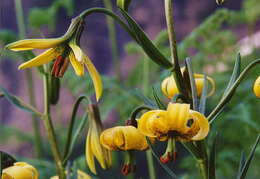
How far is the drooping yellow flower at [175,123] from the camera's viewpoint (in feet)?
1.84

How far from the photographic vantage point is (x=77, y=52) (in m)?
0.58

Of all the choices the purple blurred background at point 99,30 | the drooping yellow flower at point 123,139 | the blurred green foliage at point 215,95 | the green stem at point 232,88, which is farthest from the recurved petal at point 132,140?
the purple blurred background at point 99,30

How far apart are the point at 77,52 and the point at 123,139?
0.49ft

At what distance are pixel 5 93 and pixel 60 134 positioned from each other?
129cm

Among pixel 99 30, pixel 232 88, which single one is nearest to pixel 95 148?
pixel 232 88

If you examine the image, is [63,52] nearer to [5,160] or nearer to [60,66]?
[60,66]

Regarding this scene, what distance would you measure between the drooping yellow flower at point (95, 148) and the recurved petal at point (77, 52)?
16cm

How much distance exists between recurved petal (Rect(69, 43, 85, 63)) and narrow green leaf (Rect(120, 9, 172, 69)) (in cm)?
7

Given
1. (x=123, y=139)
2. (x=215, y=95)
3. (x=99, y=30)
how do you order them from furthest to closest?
(x=99, y=30), (x=215, y=95), (x=123, y=139)

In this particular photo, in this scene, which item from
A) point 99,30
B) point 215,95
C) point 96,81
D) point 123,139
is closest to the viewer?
point 96,81

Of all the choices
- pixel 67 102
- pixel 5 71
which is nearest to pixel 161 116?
pixel 67 102

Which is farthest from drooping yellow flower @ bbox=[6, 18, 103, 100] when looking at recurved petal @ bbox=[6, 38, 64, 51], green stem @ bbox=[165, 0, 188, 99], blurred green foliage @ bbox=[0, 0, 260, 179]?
blurred green foliage @ bbox=[0, 0, 260, 179]

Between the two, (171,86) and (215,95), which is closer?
(171,86)

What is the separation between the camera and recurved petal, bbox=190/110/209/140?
560mm
